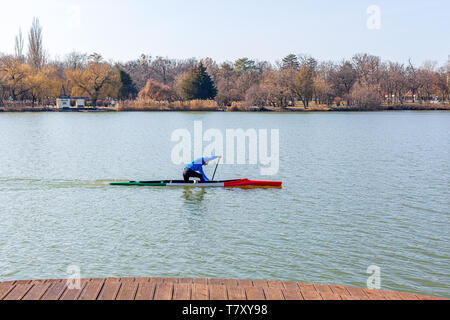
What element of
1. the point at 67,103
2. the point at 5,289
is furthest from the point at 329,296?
the point at 67,103

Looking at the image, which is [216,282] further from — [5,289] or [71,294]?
[5,289]

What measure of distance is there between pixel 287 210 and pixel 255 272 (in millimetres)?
6488

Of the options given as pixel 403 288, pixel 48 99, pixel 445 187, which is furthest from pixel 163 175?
pixel 48 99

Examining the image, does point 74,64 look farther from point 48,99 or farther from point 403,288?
point 403,288

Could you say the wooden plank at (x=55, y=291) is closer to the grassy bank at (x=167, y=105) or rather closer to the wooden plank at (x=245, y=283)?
the wooden plank at (x=245, y=283)

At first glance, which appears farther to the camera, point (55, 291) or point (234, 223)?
point (234, 223)

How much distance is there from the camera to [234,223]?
51.4 feet

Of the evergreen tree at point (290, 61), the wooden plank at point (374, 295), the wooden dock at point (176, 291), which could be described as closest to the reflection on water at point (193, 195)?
the wooden dock at point (176, 291)

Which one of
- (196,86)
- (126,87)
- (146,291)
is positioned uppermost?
(126,87)

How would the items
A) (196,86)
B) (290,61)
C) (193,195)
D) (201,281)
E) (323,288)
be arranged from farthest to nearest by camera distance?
(290,61), (196,86), (193,195), (201,281), (323,288)

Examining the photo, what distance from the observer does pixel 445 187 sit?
21688 mm

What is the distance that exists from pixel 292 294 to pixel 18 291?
416cm

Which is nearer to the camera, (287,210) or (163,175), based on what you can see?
(287,210)

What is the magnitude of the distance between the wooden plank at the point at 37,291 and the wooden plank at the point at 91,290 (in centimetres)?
60
